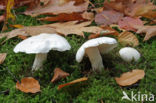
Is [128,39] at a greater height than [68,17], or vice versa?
[68,17]

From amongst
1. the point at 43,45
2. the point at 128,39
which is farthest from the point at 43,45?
the point at 128,39

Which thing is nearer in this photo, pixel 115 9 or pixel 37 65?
pixel 37 65

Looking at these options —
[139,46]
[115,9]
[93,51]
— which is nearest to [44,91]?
[93,51]

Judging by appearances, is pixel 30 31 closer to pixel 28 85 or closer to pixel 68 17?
pixel 68 17

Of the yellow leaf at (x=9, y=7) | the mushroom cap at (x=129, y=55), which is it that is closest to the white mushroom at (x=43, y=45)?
the mushroom cap at (x=129, y=55)

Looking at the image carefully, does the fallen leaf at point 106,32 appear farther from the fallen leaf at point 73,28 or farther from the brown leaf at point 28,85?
the brown leaf at point 28,85

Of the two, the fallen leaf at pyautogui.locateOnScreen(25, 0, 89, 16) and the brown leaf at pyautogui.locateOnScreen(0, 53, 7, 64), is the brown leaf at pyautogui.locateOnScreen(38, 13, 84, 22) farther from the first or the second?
the brown leaf at pyautogui.locateOnScreen(0, 53, 7, 64)

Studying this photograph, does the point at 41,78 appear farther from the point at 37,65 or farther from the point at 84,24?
the point at 84,24
